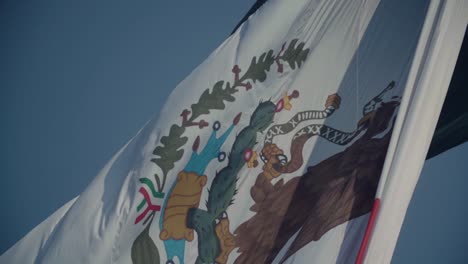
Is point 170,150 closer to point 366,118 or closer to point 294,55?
point 294,55

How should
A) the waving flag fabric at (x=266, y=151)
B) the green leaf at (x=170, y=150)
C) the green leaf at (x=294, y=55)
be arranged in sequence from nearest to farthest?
the waving flag fabric at (x=266, y=151) → the green leaf at (x=294, y=55) → the green leaf at (x=170, y=150)

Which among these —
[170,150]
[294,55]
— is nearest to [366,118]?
[294,55]

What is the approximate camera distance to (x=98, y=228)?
210 centimetres

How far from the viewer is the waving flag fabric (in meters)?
1.74

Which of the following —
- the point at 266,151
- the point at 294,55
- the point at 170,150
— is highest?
the point at 294,55

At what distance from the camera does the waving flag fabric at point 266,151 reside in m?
1.74

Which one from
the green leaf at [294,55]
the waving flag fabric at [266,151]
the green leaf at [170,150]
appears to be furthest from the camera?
the green leaf at [170,150]

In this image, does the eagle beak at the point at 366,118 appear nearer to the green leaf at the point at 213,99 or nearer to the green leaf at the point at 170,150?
the green leaf at the point at 213,99

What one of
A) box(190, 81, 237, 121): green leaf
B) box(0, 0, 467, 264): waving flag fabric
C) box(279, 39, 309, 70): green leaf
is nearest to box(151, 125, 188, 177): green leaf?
box(0, 0, 467, 264): waving flag fabric

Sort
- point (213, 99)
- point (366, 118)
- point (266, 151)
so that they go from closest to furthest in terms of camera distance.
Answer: point (366, 118)
point (266, 151)
point (213, 99)

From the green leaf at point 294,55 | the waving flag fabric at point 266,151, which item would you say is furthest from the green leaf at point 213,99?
the green leaf at point 294,55

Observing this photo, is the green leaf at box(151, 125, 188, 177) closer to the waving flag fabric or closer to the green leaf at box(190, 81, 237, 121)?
the waving flag fabric

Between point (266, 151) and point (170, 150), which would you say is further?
point (170, 150)

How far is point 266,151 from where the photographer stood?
1.96 m
